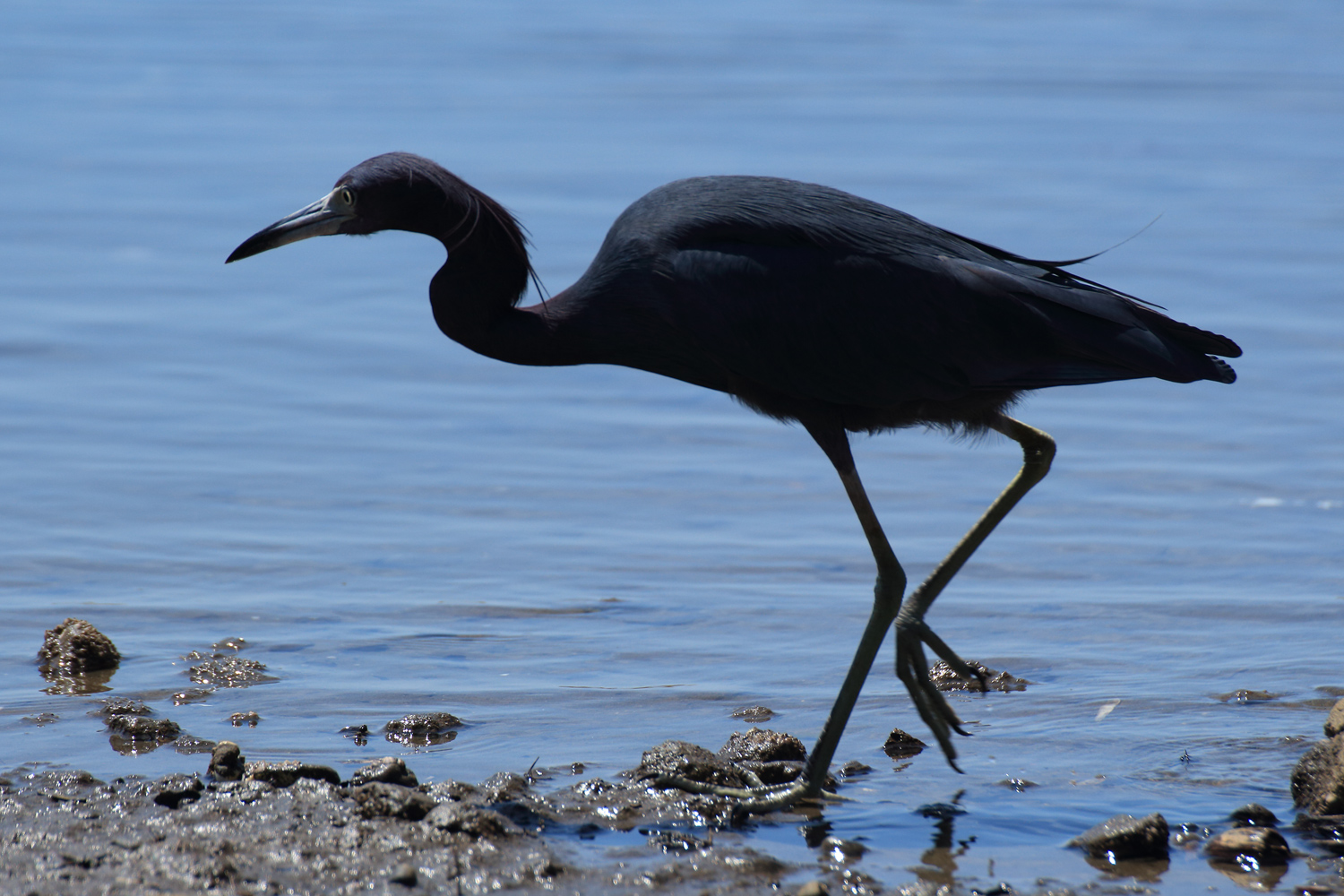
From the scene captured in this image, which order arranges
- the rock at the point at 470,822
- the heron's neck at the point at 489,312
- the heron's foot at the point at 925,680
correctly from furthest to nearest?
1. the heron's neck at the point at 489,312
2. the heron's foot at the point at 925,680
3. the rock at the point at 470,822

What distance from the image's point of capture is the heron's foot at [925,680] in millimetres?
4566

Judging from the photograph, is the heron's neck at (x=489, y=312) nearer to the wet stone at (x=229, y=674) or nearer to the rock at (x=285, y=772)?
the wet stone at (x=229, y=674)

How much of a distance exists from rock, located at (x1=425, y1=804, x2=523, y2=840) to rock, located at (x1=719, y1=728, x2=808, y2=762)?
2.88 ft

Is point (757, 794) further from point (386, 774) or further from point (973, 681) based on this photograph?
point (973, 681)

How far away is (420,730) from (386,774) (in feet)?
2.40

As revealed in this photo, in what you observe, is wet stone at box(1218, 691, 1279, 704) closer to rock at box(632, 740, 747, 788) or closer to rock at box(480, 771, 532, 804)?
rock at box(632, 740, 747, 788)

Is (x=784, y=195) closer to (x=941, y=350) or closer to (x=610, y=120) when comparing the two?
(x=941, y=350)

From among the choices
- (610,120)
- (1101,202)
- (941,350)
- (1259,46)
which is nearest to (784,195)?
(941,350)

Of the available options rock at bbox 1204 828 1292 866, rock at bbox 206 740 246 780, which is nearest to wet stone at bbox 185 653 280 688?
rock at bbox 206 740 246 780

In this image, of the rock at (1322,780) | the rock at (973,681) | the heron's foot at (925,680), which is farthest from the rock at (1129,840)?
the rock at (973,681)

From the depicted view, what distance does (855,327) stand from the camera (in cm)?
476

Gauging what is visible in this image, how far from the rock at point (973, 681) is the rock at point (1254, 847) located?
1.36 metres

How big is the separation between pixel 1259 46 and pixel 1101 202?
9019 mm

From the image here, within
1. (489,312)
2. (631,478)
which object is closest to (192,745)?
(489,312)
